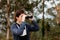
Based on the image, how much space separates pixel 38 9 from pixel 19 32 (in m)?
11.4

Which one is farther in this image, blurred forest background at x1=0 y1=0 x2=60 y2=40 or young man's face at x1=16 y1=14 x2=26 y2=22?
blurred forest background at x1=0 y1=0 x2=60 y2=40

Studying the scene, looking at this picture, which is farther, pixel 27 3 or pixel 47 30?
pixel 47 30

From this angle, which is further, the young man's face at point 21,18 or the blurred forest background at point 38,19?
the blurred forest background at point 38,19

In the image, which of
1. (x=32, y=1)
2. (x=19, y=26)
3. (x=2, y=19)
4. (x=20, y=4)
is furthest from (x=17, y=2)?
(x=19, y=26)

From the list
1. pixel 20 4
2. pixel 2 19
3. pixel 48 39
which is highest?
pixel 20 4

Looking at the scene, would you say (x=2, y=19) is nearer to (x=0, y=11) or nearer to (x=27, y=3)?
(x=0, y=11)

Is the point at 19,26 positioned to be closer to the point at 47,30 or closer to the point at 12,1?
the point at 12,1

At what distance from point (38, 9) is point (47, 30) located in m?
1.60

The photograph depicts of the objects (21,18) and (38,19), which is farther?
(38,19)

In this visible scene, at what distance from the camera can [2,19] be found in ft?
48.4

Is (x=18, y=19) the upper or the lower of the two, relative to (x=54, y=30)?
upper

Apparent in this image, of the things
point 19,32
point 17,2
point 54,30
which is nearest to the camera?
point 19,32

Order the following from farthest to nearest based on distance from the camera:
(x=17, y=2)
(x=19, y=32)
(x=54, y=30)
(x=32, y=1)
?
(x=54, y=30) < (x=32, y=1) < (x=17, y=2) < (x=19, y=32)

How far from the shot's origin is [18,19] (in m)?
3.29
